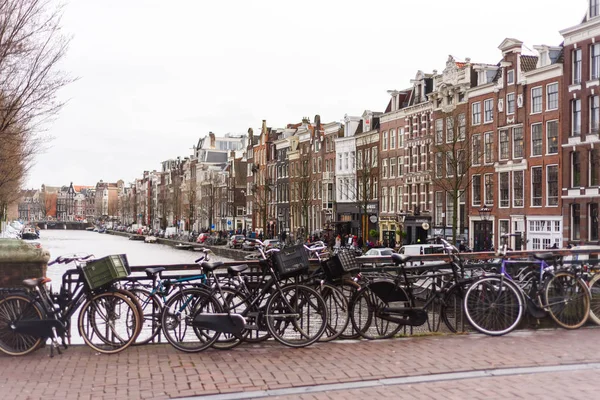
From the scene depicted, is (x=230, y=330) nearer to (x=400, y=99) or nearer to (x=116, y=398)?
(x=116, y=398)

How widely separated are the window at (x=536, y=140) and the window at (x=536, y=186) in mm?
1002

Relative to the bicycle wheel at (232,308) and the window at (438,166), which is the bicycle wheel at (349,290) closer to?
the bicycle wheel at (232,308)

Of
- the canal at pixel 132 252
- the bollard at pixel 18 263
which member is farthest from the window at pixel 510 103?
the bollard at pixel 18 263

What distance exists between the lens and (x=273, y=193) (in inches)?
3125

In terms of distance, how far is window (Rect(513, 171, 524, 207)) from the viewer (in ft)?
137

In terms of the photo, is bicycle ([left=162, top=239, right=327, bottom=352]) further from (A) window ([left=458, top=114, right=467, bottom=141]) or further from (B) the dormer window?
(A) window ([left=458, top=114, right=467, bottom=141])

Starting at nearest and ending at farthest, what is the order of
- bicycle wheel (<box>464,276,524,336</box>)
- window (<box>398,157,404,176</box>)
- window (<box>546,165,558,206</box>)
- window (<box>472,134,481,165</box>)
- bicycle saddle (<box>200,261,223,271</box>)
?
bicycle saddle (<box>200,261,223,271</box>) → bicycle wheel (<box>464,276,524,336</box>) → window (<box>546,165,558,206</box>) → window (<box>472,134,481,165</box>) → window (<box>398,157,404,176</box>)

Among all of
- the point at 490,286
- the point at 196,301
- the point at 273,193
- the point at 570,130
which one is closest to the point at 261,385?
the point at 196,301

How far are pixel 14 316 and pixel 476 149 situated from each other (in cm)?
3900

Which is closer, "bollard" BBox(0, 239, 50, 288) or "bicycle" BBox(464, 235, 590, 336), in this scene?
"bollard" BBox(0, 239, 50, 288)

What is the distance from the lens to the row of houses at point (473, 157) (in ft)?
124

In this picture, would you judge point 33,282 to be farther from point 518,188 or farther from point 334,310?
point 518,188

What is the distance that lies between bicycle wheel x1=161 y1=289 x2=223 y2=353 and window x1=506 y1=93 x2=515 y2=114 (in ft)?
123

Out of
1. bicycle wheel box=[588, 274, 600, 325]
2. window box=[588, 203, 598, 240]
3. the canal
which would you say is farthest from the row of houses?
bicycle wheel box=[588, 274, 600, 325]
